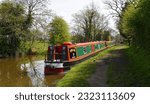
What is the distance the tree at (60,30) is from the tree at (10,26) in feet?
39.5

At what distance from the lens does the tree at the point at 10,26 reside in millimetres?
48125

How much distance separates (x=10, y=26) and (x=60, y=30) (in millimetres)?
17987

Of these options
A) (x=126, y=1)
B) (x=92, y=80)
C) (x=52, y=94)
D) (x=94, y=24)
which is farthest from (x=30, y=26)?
(x=52, y=94)

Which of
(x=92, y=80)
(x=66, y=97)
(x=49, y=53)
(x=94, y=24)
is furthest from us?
(x=94, y=24)

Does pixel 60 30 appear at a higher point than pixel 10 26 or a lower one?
lower

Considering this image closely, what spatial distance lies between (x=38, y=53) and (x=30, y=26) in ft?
14.8

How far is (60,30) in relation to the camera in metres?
65.2

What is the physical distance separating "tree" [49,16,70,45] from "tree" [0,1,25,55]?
12.0m

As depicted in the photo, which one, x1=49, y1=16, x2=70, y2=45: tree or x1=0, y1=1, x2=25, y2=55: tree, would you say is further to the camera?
x1=49, y1=16, x2=70, y2=45: tree

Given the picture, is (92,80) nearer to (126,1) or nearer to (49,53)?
(49,53)

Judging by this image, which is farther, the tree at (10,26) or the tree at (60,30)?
the tree at (60,30)

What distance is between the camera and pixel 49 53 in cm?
2544

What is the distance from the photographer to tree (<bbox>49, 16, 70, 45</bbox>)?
206ft

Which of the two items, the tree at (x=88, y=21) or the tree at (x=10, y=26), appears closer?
the tree at (x=10, y=26)
